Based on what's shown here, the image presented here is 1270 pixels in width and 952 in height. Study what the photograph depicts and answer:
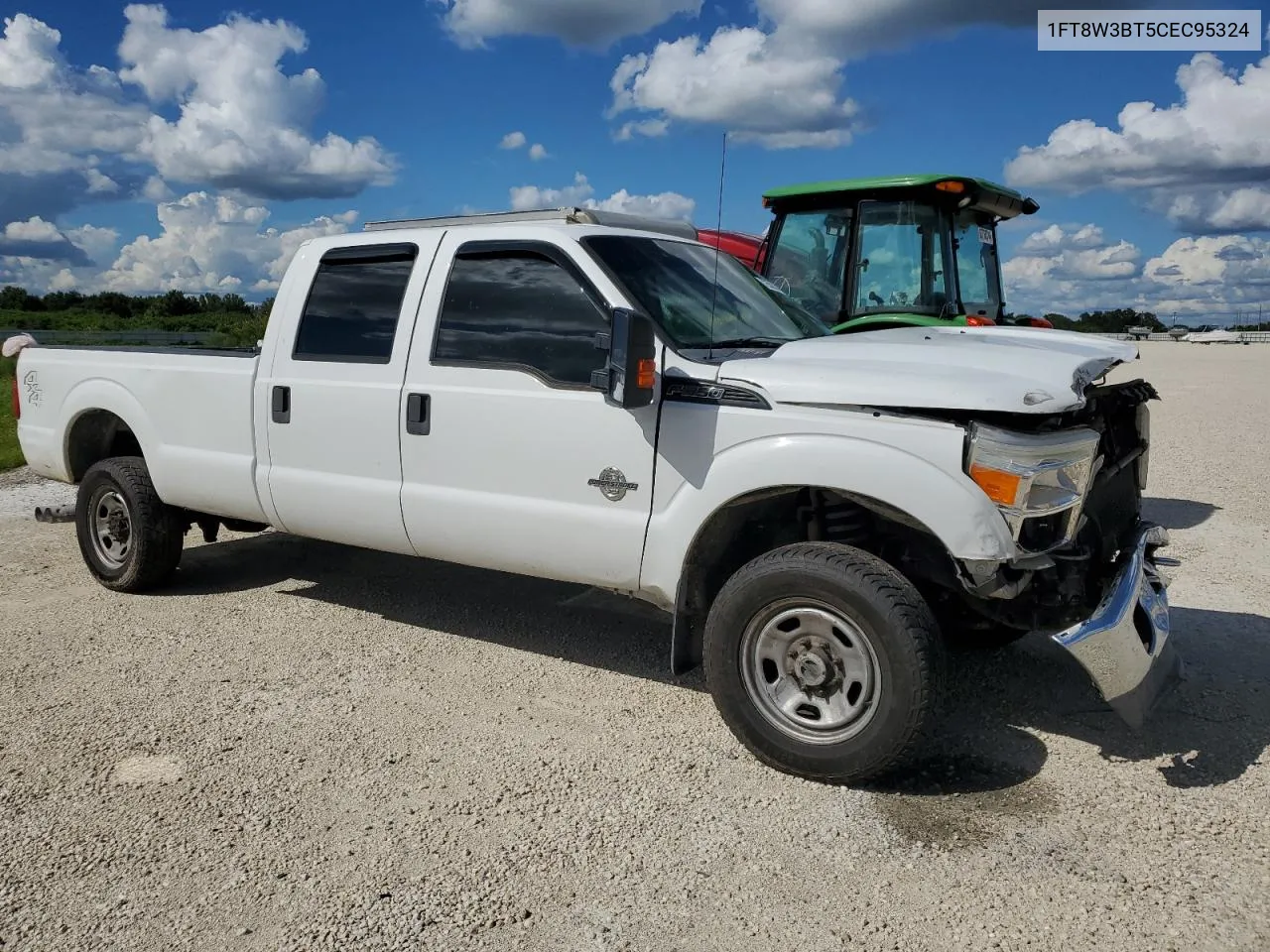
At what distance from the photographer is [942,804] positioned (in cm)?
374

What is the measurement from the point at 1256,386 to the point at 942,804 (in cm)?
2378

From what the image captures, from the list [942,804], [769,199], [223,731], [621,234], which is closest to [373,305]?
[621,234]

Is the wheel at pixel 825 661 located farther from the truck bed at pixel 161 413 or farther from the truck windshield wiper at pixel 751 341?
the truck bed at pixel 161 413

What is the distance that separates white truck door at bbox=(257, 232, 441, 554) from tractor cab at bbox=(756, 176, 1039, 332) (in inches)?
167

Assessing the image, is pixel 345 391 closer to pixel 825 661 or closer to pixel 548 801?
pixel 548 801

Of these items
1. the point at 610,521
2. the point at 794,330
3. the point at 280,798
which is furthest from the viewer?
the point at 794,330

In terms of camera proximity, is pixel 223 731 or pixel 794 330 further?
pixel 794 330

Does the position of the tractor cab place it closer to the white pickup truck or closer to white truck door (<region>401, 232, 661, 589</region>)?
the white pickup truck

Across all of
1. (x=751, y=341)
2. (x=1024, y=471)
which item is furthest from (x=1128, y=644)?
(x=751, y=341)

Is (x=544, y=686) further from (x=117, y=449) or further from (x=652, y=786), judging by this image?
(x=117, y=449)

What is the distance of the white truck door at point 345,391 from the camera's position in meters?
4.95

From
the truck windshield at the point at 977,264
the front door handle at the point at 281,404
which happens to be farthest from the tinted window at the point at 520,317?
the truck windshield at the point at 977,264

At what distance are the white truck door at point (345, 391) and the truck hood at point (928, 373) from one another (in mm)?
1761

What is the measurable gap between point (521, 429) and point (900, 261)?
17.3 feet
